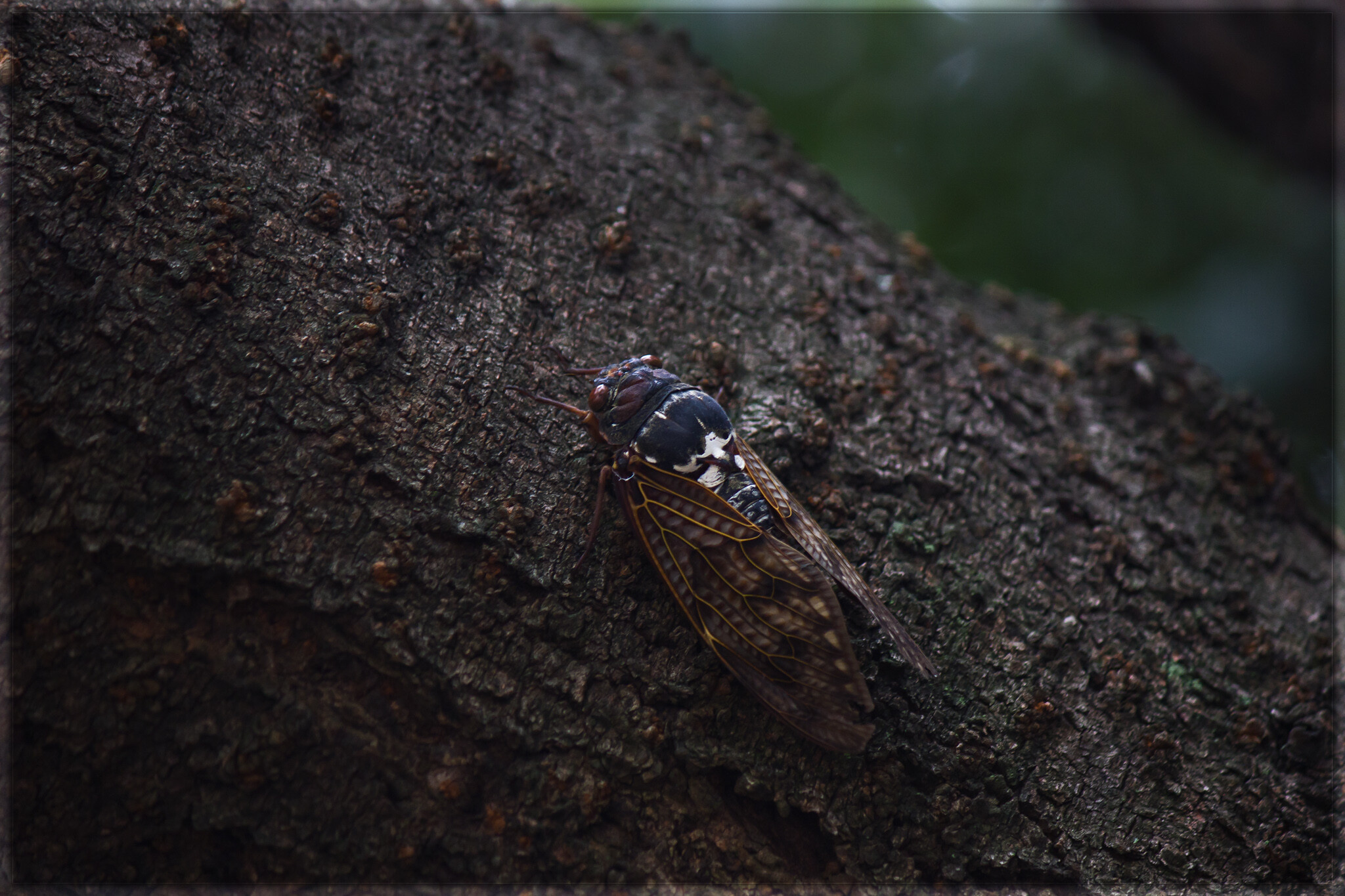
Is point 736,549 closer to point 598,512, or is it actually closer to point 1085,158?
point 598,512

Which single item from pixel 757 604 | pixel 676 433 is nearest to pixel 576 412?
pixel 676 433

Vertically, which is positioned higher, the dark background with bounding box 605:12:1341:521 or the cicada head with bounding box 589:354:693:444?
the dark background with bounding box 605:12:1341:521

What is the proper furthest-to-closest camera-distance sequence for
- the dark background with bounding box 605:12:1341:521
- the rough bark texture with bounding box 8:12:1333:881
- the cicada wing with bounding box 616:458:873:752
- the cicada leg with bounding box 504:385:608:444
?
the dark background with bounding box 605:12:1341:521
the cicada leg with bounding box 504:385:608:444
the cicada wing with bounding box 616:458:873:752
the rough bark texture with bounding box 8:12:1333:881

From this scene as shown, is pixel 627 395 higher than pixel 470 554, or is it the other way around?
pixel 627 395

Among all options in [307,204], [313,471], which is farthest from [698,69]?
[313,471]

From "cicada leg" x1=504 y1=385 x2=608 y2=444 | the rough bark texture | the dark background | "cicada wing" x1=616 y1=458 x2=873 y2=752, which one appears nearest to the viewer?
the rough bark texture

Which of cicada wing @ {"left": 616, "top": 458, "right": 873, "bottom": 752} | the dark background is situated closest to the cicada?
cicada wing @ {"left": 616, "top": 458, "right": 873, "bottom": 752}

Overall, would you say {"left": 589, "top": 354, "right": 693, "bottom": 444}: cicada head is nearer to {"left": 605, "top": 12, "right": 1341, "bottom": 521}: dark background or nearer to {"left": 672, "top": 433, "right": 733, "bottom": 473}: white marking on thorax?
{"left": 672, "top": 433, "right": 733, "bottom": 473}: white marking on thorax
